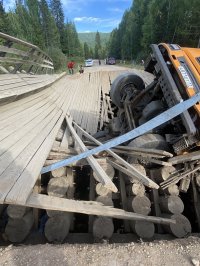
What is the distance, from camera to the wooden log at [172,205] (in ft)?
14.7

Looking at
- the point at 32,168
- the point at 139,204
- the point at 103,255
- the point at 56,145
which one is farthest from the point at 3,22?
the point at 103,255

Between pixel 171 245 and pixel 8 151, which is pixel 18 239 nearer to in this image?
pixel 8 151

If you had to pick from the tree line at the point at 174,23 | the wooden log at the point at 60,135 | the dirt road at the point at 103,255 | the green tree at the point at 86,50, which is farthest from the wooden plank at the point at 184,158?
the green tree at the point at 86,50

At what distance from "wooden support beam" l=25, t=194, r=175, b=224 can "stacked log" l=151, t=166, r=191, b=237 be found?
0.68 feet

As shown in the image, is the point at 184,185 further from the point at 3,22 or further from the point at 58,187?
the point at 3,22

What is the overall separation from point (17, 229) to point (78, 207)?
41.7 inches

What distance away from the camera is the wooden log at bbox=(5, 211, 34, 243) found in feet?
13.2

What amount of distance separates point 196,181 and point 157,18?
50.6m

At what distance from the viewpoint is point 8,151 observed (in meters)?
4.10

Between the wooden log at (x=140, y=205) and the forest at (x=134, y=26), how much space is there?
38.4m

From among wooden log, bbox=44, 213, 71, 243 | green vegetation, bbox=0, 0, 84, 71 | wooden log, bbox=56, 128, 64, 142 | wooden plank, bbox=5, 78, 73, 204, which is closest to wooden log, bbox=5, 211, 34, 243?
wooden log, bbox=44, 213, 71, 243

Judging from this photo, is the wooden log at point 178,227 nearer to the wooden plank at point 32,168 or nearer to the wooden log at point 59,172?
the wooden log at point 59,172

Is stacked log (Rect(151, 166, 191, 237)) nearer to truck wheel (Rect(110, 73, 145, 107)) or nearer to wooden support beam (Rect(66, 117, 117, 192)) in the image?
wooden support beam (Rect(66, 117, 117, 192))

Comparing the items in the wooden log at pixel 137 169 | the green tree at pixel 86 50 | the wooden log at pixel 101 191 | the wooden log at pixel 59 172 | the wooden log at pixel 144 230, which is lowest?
the green tree at pixel 86 50
